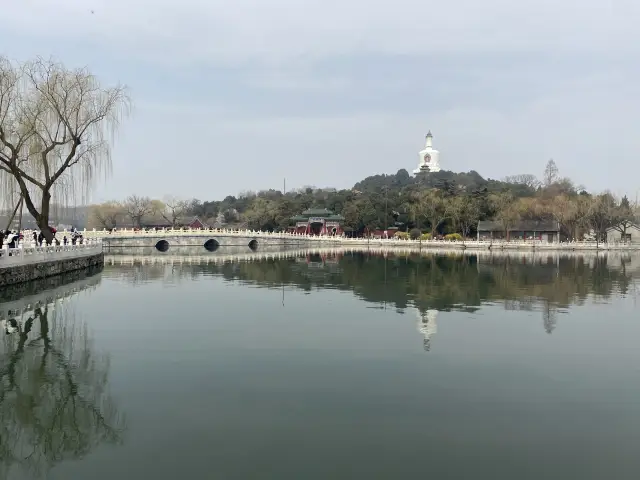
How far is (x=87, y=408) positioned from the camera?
25.3ft

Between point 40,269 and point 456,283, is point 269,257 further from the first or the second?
point 40,269

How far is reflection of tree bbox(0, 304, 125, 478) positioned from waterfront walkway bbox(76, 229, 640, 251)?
44.3 metres

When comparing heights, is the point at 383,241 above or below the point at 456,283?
above

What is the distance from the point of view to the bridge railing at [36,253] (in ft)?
62.2

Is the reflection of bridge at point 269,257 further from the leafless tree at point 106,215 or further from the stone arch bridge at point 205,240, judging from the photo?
the leafless tree at point 106,215

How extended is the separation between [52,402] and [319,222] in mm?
71011

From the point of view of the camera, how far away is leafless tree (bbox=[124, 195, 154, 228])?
83887 mm

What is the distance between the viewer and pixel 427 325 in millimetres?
13742

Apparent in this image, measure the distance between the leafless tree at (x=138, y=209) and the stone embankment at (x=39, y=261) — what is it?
180 feet

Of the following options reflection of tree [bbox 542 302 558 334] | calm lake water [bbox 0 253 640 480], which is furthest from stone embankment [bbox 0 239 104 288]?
reflection of tree [bbox 542 302 558 334]

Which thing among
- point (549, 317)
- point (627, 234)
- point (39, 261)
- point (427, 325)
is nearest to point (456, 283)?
point (549, 317)

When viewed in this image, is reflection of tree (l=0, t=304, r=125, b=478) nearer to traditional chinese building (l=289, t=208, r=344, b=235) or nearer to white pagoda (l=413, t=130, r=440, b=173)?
traditional chinese building (l=289, t=208, r=344, b=235)

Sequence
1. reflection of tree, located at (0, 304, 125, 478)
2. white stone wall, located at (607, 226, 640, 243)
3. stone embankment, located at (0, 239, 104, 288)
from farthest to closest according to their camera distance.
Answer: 1. white stone wall, located at (607, 226, 640, 243)
2. stone embankment, located at (0, 239, 104, 288)
3. reflection of tree, located at (0, 304, 125, 478)

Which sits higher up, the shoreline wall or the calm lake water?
the shoreline wall
